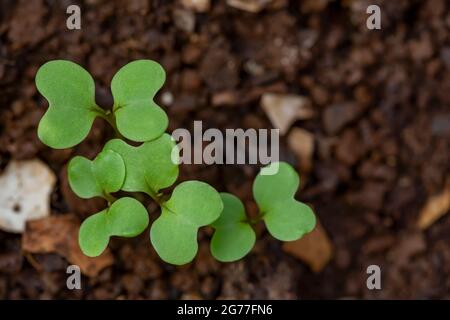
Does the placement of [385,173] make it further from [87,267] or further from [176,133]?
[87,267]

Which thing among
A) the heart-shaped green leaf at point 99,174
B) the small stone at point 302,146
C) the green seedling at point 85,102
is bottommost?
the heart-shaped green leaf at point 99,174

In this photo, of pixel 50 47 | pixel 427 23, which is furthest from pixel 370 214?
pixel 50 47

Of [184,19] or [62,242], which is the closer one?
[62,242]

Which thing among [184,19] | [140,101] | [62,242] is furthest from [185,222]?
[184,19]

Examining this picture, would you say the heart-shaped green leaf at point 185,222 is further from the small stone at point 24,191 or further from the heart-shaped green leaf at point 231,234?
the small stone at point 24,191

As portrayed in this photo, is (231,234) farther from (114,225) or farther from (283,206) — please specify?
(114,225)

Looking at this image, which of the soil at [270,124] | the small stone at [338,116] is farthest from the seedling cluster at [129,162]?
the small stone at [338,116]
